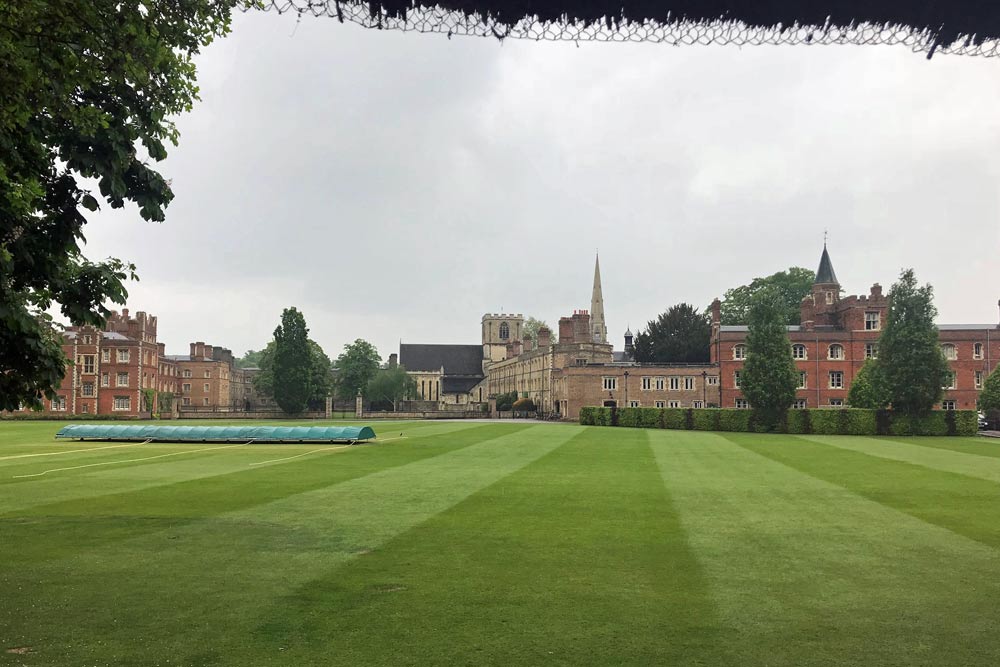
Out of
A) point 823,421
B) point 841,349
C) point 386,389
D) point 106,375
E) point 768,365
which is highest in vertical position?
point 841,349

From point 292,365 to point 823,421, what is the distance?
195ft

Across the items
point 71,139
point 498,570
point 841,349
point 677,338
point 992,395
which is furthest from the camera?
point 677,338

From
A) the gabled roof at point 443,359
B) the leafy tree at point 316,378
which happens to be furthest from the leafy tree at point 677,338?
the gabled roof at point 443,359

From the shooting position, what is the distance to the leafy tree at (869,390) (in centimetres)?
5578

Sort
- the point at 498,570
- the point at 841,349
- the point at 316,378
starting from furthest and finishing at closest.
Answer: the point at 316,378 → the point at 841,349 → the point at 498,570

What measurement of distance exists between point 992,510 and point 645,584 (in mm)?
11471

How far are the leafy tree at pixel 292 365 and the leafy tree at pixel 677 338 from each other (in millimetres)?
39909

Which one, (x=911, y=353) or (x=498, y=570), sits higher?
(x=911, y=353)

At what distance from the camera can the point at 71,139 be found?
9.96 metres

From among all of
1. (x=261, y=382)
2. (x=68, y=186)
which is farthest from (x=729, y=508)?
(x=261, y=382)

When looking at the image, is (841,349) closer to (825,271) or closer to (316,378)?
(825,271)

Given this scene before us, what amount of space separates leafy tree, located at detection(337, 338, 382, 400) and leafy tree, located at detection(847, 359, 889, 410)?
65.2m

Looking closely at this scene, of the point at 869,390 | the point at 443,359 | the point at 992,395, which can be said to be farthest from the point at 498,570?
the point at 443,359

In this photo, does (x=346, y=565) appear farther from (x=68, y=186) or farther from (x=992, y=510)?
(x=992, y=510)
